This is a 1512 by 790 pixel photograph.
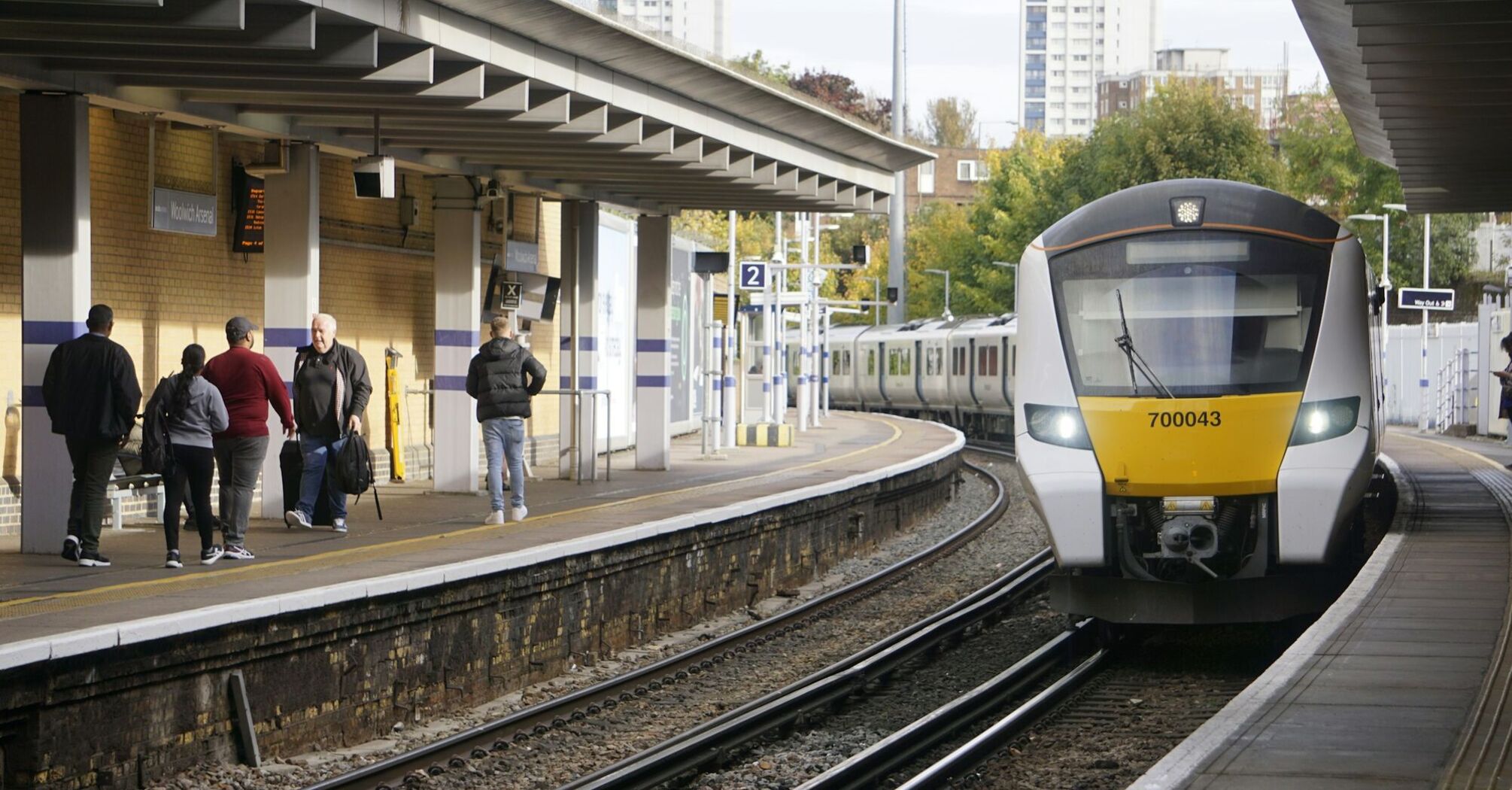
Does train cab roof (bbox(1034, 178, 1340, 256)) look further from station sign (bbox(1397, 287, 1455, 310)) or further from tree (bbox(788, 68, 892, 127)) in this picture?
tree (bbox(788, 68, 892, 127))

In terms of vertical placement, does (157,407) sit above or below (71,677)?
above

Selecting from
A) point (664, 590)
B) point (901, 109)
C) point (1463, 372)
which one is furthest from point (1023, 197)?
point (664, 590)

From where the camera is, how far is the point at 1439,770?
671 cm

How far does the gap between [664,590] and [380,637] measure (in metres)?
4.42

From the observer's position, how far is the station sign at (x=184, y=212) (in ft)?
48.2

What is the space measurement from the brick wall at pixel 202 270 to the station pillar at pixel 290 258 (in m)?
0.75

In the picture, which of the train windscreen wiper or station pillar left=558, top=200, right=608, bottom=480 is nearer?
the train windscreen wiper

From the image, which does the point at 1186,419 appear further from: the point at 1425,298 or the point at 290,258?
the point at 1425,298

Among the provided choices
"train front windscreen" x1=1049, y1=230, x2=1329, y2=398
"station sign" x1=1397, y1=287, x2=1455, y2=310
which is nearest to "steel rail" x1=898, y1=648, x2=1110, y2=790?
"train front windscreen" x1=1049, y1=230, x2=1329, y2=398

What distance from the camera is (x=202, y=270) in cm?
1594

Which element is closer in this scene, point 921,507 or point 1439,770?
point 1439,770

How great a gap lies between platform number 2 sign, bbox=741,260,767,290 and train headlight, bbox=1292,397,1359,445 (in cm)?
1648

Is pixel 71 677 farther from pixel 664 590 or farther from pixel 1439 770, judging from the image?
pixel 664 590

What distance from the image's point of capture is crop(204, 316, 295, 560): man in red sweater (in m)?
12.3
